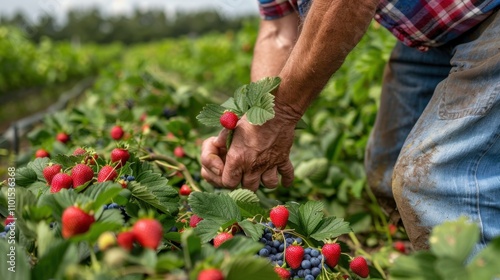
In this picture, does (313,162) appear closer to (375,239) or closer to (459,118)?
(375,239)

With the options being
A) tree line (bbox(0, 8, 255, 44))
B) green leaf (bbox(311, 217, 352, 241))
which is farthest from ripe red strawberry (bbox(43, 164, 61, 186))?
tree line (bbox(0, 8, 255, 44))

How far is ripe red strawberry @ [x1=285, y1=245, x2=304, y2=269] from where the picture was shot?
1326 millimetres

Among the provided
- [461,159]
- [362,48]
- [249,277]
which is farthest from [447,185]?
[362,48]

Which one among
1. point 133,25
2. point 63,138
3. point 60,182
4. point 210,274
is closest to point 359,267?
point 210,274

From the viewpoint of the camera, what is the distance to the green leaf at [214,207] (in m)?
1.46

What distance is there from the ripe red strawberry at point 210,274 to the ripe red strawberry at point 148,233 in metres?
0.11

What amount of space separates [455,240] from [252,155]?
991mm

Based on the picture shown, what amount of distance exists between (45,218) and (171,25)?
63.3 metres

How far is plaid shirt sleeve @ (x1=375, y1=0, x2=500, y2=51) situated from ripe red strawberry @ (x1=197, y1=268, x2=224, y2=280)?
1286mm

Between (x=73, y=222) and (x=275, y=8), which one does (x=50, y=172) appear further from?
(x=275, y=8)

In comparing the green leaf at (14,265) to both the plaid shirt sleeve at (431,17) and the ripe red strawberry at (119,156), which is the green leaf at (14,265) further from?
the plaid shirt sleeve at (431,17)

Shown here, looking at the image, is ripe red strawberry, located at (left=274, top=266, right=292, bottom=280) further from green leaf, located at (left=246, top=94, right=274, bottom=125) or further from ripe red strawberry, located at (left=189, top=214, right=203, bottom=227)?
green leaf, located at (left=246, top=94, right=274, bottom=125)

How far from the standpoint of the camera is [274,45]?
2.23 m

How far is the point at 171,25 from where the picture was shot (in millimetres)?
62250
